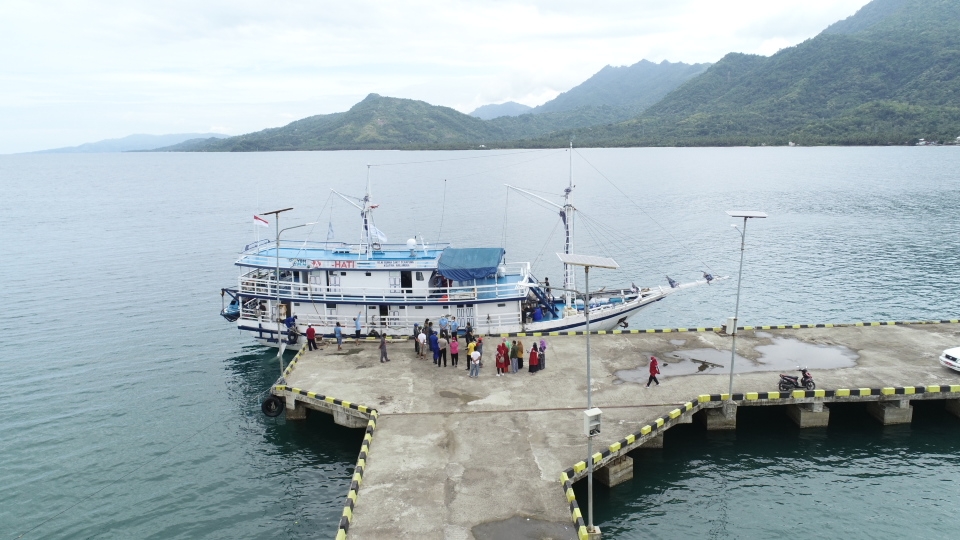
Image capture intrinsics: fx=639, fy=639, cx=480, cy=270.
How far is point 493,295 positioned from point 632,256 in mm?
33618

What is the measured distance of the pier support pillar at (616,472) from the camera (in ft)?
71.6

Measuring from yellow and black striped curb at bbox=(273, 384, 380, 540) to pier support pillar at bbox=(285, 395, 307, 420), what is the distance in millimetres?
596

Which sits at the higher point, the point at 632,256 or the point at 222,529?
the point at 632,256

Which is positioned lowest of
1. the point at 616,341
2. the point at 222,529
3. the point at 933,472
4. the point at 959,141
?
the point at 222,529

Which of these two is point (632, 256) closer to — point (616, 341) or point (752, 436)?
point (616, 341)

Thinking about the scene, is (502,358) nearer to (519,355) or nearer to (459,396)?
(519,355)

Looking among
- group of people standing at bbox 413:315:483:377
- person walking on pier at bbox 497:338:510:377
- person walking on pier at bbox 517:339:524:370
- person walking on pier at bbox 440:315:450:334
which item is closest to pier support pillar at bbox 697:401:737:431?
person walking on pier at bbox 517:339:524:370

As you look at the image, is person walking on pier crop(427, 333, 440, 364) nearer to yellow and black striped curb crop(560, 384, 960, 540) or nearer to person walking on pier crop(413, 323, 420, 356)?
person walking on pier crop(413, 323, 420, 356)

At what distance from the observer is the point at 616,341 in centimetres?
3175

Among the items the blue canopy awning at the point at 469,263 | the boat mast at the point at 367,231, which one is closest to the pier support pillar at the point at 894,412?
the blue canopy awning at the point at 469,263

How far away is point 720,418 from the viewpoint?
85.1 feet

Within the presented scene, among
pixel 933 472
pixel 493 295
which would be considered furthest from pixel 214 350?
pixel 933 472

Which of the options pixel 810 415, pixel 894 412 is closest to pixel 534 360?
pixel 810 415

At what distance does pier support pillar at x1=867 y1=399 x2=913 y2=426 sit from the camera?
2606cm
